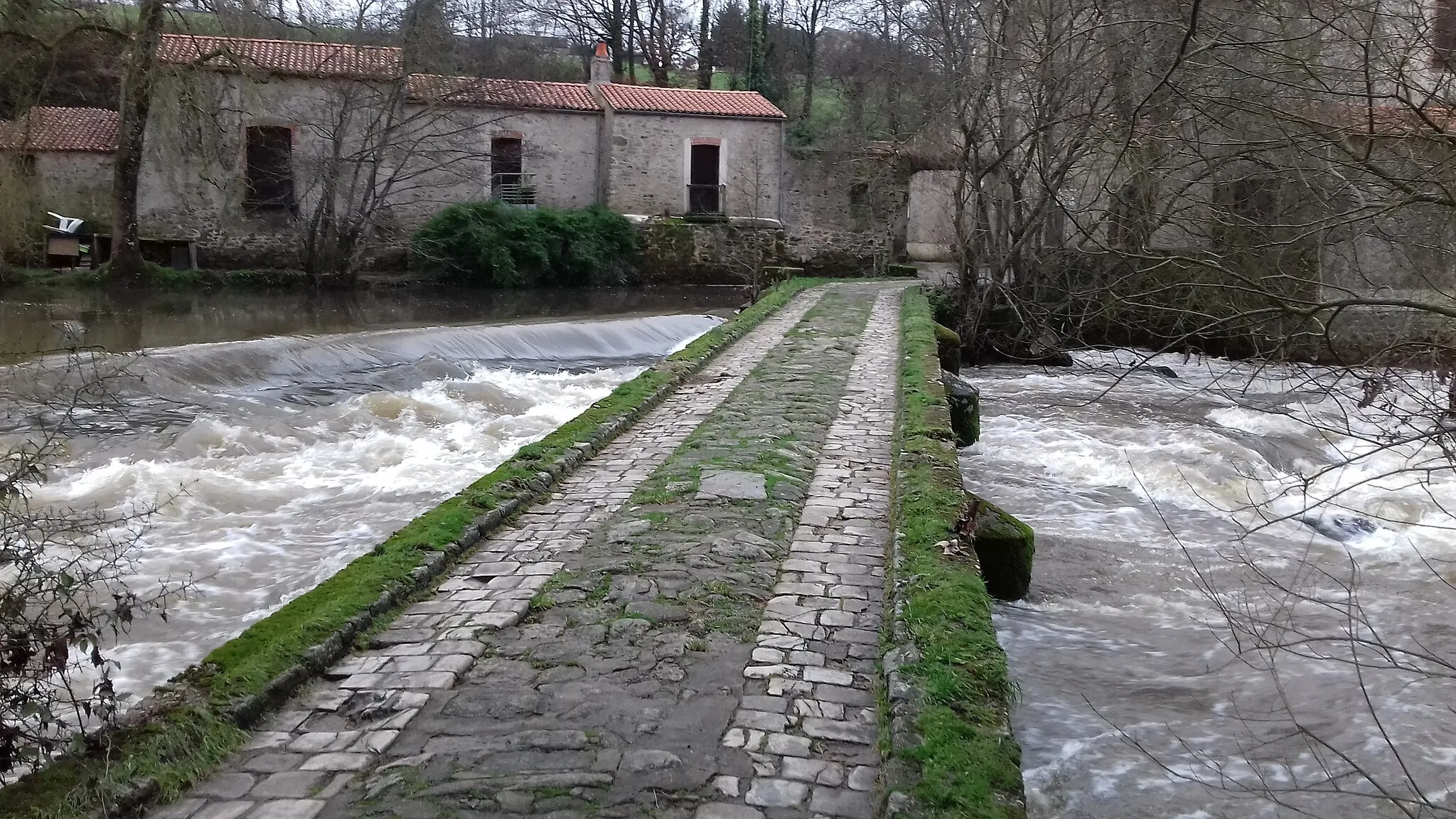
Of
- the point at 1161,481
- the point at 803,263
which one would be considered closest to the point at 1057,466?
the point at 1161,481

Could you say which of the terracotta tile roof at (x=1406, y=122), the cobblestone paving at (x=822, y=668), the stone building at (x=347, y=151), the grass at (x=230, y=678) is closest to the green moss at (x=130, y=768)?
the grass at (x=230, y=678)

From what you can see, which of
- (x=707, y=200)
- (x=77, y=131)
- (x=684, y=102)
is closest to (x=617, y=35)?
(x=684, y=102)

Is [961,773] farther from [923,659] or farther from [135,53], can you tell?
[135,53]

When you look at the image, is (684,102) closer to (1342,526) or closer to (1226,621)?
(1342,526)

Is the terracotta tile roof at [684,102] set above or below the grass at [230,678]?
above

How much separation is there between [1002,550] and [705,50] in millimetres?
34314

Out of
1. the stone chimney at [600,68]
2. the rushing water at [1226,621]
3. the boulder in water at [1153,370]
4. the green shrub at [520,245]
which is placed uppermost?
the stone chimney at [600,68]

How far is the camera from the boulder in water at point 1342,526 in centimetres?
774

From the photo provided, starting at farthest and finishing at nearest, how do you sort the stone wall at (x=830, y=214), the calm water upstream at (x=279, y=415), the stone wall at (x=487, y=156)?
1. the stone wall at (x=830, y=214)
2. the stone wall at (x=487, y=156)
3. the calm water upstream at (x=279, y=415)

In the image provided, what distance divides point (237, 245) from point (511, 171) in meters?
6.47

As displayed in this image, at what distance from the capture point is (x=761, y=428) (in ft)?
25.4

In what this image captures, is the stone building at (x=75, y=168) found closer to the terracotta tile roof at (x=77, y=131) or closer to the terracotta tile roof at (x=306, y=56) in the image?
the terracotta tile roof at (x=77, y=131)

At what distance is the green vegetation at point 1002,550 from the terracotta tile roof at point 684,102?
22.1m

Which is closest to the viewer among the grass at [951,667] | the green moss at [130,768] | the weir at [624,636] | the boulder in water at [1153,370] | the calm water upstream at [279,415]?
the green moss at [130,768]
